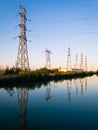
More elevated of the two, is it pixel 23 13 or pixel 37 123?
pixel 23 13

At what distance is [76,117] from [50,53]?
4783cm

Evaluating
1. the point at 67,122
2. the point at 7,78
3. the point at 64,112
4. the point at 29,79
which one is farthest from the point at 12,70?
the point at 67,122

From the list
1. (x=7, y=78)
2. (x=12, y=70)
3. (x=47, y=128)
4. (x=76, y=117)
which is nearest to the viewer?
(x=47, y=128)

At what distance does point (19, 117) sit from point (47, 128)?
6.85 ft

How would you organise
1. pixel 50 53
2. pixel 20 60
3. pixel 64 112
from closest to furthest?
pixel 64 112 < pixel 20 60 < pixel 50 53

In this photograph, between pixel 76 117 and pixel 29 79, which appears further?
pixel 29 79

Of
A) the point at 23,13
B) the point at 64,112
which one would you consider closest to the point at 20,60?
the point at 23,13

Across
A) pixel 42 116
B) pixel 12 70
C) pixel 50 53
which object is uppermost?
pixel 50 53

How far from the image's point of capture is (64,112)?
32.4 feet

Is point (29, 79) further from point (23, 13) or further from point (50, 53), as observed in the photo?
point (50, 53)

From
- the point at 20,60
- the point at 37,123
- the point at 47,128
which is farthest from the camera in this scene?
the point at 20,60

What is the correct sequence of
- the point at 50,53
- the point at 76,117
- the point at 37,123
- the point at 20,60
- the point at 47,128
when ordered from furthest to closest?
the point at 50,53
the point at 20,60
the point at 76,117
the point at 37,123
the point at 47,128

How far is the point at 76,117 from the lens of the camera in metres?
8.86

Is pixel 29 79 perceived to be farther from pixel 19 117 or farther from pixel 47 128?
pixel 47 128
